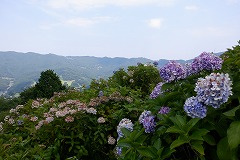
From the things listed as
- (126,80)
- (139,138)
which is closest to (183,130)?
(139,138)

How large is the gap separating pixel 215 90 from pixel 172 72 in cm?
68

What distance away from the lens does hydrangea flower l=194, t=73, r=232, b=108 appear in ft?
6.38

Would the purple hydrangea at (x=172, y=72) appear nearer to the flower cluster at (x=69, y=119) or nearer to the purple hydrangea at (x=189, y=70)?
the purple hydrangea at (x=189, y=70)

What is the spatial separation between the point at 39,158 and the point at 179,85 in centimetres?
226

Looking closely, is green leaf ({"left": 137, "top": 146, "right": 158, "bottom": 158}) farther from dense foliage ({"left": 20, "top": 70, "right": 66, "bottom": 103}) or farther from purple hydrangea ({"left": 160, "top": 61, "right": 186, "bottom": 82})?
dense foliage ({"left": 20, "top": 70, "right": 66, "bottom": 103})

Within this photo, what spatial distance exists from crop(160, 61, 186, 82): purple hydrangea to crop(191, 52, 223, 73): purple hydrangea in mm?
111

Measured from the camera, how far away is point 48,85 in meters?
20.0

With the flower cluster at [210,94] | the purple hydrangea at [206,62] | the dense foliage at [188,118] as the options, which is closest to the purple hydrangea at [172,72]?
the dense foliage at [188,118]

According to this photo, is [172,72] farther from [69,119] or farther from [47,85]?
[47,85]

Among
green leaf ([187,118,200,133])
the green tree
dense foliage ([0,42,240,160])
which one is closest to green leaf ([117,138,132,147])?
dense foliage ([0,42,240,160])

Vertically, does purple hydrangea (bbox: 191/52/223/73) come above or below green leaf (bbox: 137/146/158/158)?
above

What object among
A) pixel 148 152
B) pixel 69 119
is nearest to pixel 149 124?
pixel 148 152

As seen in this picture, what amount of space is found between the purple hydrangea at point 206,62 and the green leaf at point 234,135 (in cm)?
74

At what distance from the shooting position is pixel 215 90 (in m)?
1.97
